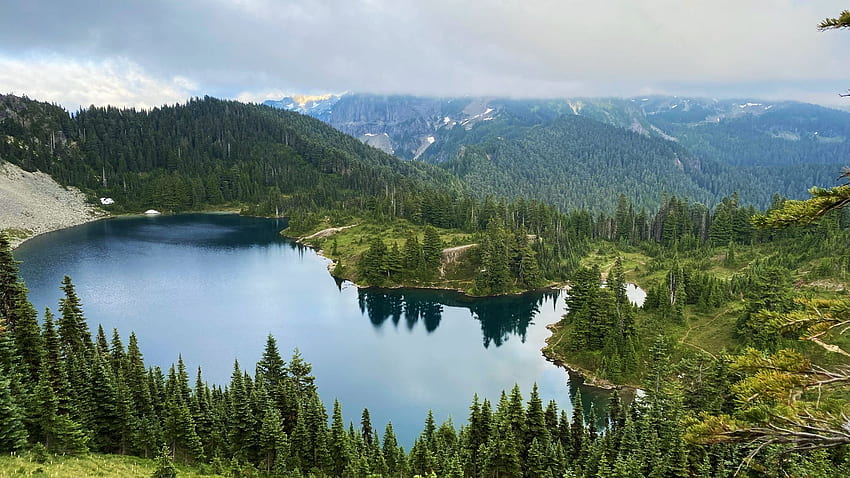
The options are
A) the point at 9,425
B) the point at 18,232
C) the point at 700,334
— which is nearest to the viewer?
the point at 9,425

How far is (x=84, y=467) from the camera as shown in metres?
32.1

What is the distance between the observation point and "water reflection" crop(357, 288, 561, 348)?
9239 cm

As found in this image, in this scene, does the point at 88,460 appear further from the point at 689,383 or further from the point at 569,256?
the point at 569,256

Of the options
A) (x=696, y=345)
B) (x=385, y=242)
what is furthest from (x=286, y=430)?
(x=385, y=242)

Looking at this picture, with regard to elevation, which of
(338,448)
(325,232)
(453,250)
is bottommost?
(338,448)

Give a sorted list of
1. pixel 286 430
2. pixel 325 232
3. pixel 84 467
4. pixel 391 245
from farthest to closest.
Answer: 1. pixel 325 232
2. pixel 391 245
3. pixel 286 430
4. pixel 84 467

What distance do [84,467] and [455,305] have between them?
7791 cm

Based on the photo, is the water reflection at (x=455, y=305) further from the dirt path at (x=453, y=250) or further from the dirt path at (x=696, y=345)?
the dirt path at (x=696, y=345)

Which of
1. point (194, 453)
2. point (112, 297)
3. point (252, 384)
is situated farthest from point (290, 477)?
point (112, 297)

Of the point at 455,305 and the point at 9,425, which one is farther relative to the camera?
the point at 455,305

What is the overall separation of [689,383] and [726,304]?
112 ft

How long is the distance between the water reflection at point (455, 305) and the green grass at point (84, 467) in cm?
5511

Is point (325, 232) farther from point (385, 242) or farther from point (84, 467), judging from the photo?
point (84, 467)

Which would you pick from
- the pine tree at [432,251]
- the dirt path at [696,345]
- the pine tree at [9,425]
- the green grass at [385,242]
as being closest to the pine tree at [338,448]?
the pine tree at [9,425]
